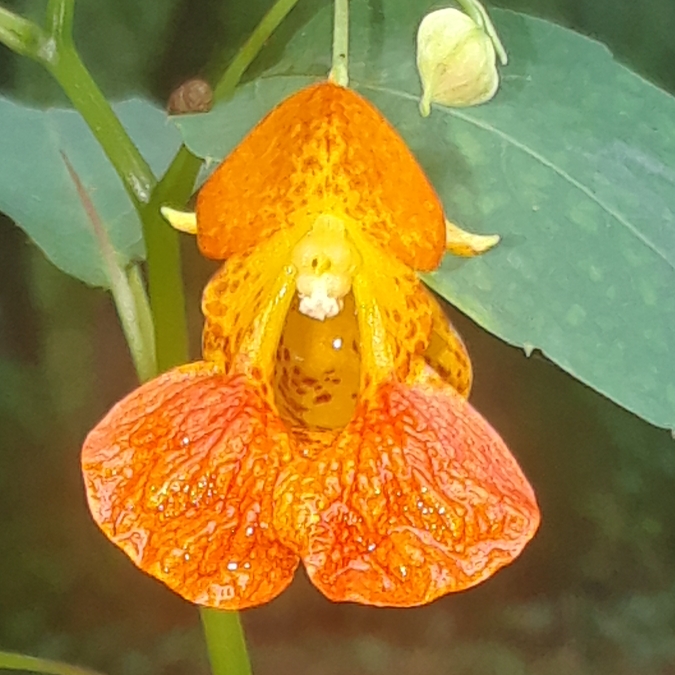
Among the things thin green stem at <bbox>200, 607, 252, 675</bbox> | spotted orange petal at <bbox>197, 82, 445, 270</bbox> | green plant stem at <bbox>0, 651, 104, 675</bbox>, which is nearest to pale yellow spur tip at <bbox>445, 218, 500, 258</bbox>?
spotted orange petal at <bbox>197, 82, 445, 270</bbox>

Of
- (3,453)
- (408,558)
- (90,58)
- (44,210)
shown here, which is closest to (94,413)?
(3,453)

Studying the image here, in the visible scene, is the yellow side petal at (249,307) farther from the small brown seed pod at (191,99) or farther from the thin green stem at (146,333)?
the small brown seed pod at (191,99)

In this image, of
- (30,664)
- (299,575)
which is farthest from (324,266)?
(299,575)

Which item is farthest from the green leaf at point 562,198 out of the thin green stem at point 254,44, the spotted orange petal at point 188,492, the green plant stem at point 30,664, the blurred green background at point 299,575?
the blurred green background at point 299,575

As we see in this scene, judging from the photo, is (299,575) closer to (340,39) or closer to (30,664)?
(30,664)

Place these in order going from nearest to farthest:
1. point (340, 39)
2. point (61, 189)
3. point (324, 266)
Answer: point (340, 39)
point (324, 266)
point (61, 189)
